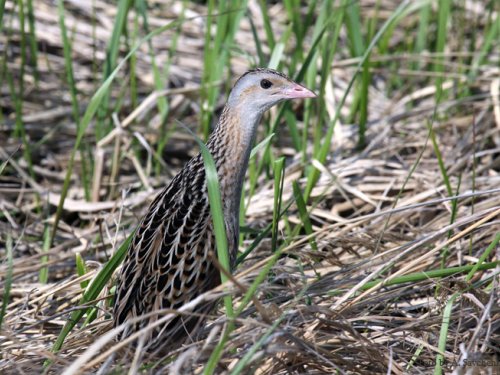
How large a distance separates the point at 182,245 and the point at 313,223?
5.49 feet

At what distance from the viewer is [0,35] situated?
643 cm

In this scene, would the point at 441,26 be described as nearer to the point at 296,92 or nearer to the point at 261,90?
the point at 296,92

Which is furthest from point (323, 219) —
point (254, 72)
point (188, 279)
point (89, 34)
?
point (89, 34)

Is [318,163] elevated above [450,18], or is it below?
below

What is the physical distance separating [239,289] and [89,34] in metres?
4.26

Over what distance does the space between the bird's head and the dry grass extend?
430 mm

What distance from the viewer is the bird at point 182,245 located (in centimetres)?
338

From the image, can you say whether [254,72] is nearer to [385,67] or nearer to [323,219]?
[323,219]

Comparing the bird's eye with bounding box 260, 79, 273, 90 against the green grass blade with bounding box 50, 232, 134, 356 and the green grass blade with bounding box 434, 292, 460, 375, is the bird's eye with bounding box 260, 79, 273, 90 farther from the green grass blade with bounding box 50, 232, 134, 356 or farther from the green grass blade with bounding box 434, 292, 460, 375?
the green grass blade with bounding box 434, 292, 460, 375

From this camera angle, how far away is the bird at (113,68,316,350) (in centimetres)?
338

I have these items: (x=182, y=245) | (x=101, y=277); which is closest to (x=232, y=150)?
(x=182, y=245)

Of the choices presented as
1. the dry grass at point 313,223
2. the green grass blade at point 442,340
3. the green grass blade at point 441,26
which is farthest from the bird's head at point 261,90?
the green grass blade at point 441,26

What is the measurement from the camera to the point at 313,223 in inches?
197

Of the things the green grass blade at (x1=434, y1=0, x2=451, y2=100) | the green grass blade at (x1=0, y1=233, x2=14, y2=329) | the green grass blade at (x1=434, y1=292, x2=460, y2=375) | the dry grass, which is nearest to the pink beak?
the dry grass
